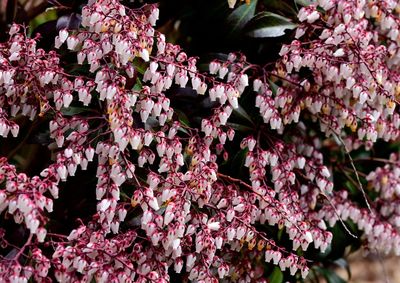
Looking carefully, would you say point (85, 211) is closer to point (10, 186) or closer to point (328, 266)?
point (10, 186)

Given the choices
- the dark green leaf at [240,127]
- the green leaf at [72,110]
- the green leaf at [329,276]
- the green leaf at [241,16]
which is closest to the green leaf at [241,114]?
the dark green leaf at [240,127]

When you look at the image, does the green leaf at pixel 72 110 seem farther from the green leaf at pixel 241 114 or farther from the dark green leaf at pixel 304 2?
the dark green leaf at pixel 304 2

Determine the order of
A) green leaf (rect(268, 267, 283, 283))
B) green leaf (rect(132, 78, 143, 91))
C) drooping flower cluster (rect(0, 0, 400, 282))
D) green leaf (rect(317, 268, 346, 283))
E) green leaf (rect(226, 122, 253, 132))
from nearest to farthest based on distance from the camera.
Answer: drooping flower cluster (rect(0, 0, 400, 282)), green leaf (rect(132, 78, 143, 91)), green leaf (rect(226, 122, 253, 132)), green leaf (rect(268, 267, 283, 283)), green leaf (rect(317, 268, 346, 283))

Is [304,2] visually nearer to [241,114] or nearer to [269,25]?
[269,25]

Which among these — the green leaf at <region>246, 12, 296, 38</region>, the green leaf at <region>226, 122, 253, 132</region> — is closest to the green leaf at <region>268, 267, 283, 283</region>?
the green leaf at <region>226, 122, 253, 132</region>

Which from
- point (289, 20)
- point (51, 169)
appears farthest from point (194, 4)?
point (51, 169)

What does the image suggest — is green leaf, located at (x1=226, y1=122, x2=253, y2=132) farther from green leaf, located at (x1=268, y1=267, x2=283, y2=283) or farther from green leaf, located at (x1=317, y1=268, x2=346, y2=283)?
green leaf, located at (x1=317, y1=268, x2=346, y2=283)
